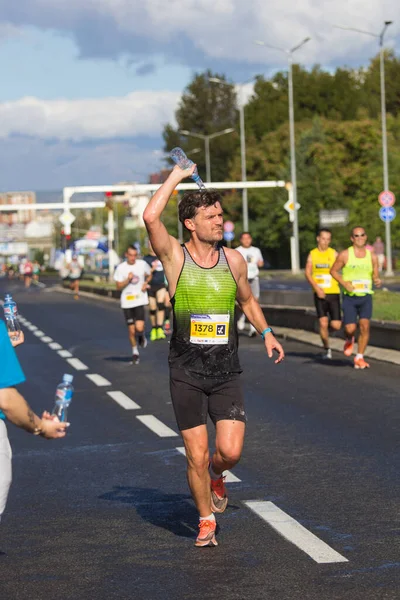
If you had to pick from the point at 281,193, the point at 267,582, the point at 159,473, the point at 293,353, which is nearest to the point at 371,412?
the point at 159,473

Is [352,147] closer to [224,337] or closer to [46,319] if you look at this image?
[46,319]

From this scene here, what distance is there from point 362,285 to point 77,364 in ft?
16.9

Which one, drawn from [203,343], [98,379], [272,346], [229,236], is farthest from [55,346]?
[229,236]

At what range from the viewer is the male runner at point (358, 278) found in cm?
1681

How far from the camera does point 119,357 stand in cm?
2114

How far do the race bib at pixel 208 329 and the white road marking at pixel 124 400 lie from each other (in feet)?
22.6

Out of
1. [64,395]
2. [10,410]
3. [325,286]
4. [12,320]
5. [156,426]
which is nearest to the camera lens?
[10,410]

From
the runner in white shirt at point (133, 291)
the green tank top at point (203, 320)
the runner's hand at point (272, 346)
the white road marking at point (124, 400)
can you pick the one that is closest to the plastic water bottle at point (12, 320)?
the green tank top at point (203, 320)

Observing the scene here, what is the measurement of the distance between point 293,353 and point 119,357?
276cm

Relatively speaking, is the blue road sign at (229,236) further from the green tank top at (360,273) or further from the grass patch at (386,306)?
the green tank top at (360,273)

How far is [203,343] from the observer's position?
22.6 feet

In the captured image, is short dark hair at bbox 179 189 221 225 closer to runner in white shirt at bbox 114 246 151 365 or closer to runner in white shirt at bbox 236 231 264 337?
runner in white shirt at bbox 114 246 151 365

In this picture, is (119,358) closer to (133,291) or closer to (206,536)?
(133,291)

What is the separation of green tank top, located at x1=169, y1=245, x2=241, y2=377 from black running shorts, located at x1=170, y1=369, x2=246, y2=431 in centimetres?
4
